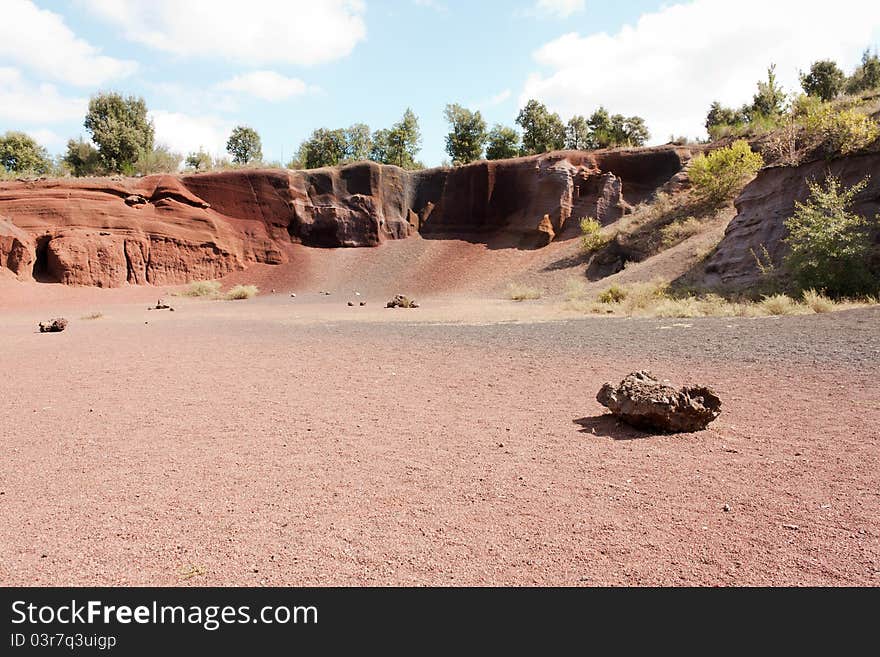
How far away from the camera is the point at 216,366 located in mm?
9852

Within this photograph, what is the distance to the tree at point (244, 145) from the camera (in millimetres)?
61531

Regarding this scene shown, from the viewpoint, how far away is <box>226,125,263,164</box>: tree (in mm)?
61531

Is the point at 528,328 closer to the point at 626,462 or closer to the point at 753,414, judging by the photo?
the point at 753,414

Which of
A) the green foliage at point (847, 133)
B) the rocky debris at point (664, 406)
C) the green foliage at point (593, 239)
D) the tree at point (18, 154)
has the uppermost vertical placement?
the tree at point (18, 154)

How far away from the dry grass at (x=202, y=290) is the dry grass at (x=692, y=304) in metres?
22.1

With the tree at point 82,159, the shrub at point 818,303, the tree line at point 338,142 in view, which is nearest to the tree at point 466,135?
the tree line at point 338,142

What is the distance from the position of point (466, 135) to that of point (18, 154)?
44.0 metres

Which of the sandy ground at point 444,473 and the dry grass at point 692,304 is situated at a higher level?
the dry grass at point 692,304

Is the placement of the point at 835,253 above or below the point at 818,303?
above

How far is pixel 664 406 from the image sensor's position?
538 cm

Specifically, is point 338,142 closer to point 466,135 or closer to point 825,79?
point 466,135

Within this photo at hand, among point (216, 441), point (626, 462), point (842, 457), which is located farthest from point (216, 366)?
point (842, 457)

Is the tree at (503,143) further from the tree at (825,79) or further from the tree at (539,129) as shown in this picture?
the tree at (825,79)

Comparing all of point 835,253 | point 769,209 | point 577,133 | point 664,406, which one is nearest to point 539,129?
point 577,133
